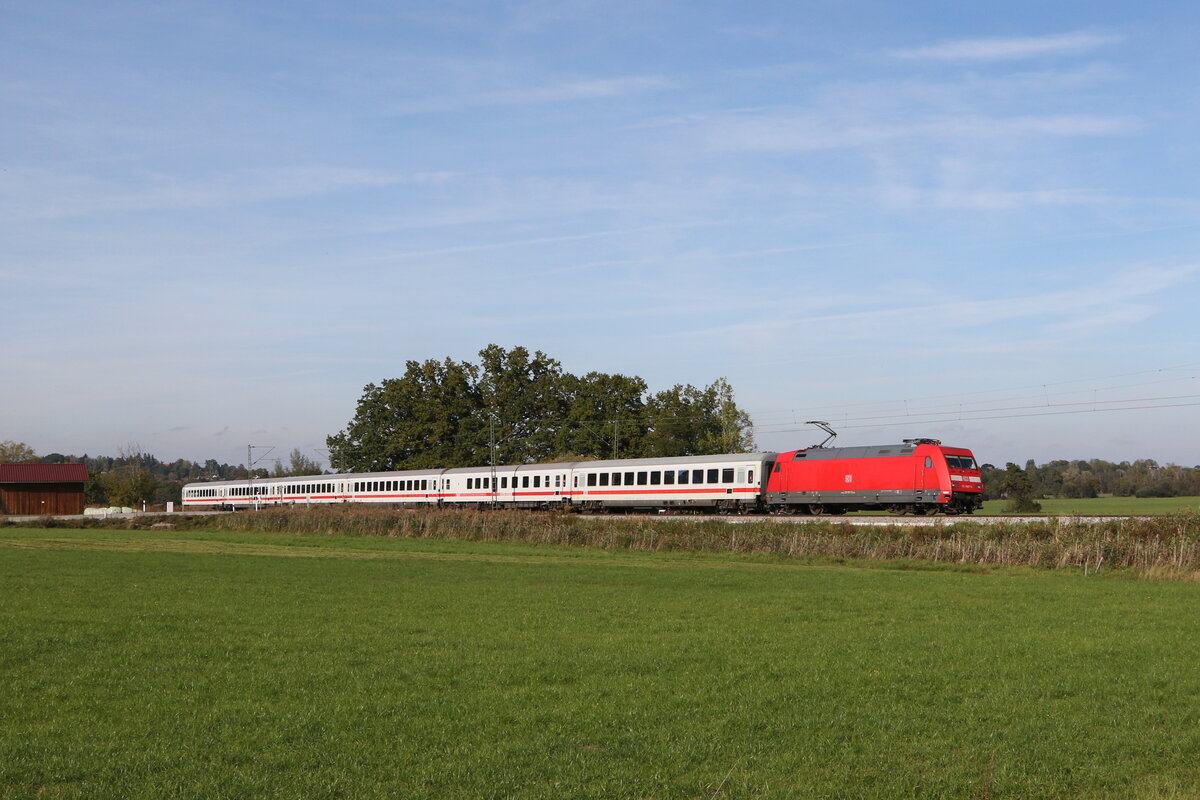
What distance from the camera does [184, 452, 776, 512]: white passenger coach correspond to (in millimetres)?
62062

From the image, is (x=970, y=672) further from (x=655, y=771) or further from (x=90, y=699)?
(x=90, y=699)

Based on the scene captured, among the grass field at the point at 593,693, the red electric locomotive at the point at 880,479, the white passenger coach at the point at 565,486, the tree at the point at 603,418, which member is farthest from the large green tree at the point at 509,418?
the grass field at the point at 593,693

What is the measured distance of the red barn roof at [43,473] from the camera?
90938 millimetres

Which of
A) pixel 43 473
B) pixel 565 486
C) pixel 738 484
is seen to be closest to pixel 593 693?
pixel 738 484

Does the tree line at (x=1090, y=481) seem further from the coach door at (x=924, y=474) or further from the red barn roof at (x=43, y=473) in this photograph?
the red barn roof at (x=43, y=473)

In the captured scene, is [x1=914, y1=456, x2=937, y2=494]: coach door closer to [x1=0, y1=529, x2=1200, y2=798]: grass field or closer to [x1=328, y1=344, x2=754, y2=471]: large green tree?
[x1=0, y1=529, x2=1200, y2=798]: grass field

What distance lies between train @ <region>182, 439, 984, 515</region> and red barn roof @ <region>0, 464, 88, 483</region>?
95.9 feet

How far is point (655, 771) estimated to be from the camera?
1009 centimetres

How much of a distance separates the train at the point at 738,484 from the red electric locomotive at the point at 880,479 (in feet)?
0.17

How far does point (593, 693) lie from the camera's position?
44.0ft

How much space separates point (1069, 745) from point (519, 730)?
5642mm

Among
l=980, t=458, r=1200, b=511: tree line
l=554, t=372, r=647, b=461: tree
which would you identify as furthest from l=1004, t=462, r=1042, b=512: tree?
l=554, t=372, r=647, b=461: tree

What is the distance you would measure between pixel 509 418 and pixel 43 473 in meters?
46.9

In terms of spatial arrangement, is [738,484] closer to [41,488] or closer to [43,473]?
[41,488]
